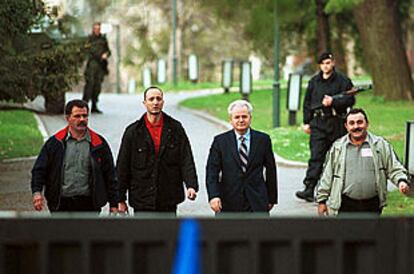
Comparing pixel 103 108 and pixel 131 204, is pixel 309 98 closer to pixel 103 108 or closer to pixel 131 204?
pixel 131 204

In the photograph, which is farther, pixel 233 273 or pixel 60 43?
pixel 60 43

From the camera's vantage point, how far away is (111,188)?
34.6ft

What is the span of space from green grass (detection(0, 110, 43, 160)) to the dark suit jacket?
1029cm

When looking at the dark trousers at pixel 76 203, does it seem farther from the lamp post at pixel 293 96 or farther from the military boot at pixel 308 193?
the lamp post at pixel 293 96

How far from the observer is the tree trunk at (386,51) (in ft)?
107

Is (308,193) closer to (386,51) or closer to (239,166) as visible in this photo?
(239,166)

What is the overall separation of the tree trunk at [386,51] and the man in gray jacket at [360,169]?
22.5 m

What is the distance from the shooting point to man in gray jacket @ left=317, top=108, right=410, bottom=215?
33.8ft

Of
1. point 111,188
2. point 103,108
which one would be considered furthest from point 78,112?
point 103,108

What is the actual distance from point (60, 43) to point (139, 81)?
48.8 metres

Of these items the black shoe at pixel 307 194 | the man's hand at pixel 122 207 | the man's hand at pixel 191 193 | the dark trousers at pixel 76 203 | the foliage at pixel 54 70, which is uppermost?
the foliage at pixel 54 70

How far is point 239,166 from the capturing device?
10.7 m

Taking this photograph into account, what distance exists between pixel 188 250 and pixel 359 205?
5.67m

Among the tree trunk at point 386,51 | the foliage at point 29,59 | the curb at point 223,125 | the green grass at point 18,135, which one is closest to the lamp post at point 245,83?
the curb at point 223,125
